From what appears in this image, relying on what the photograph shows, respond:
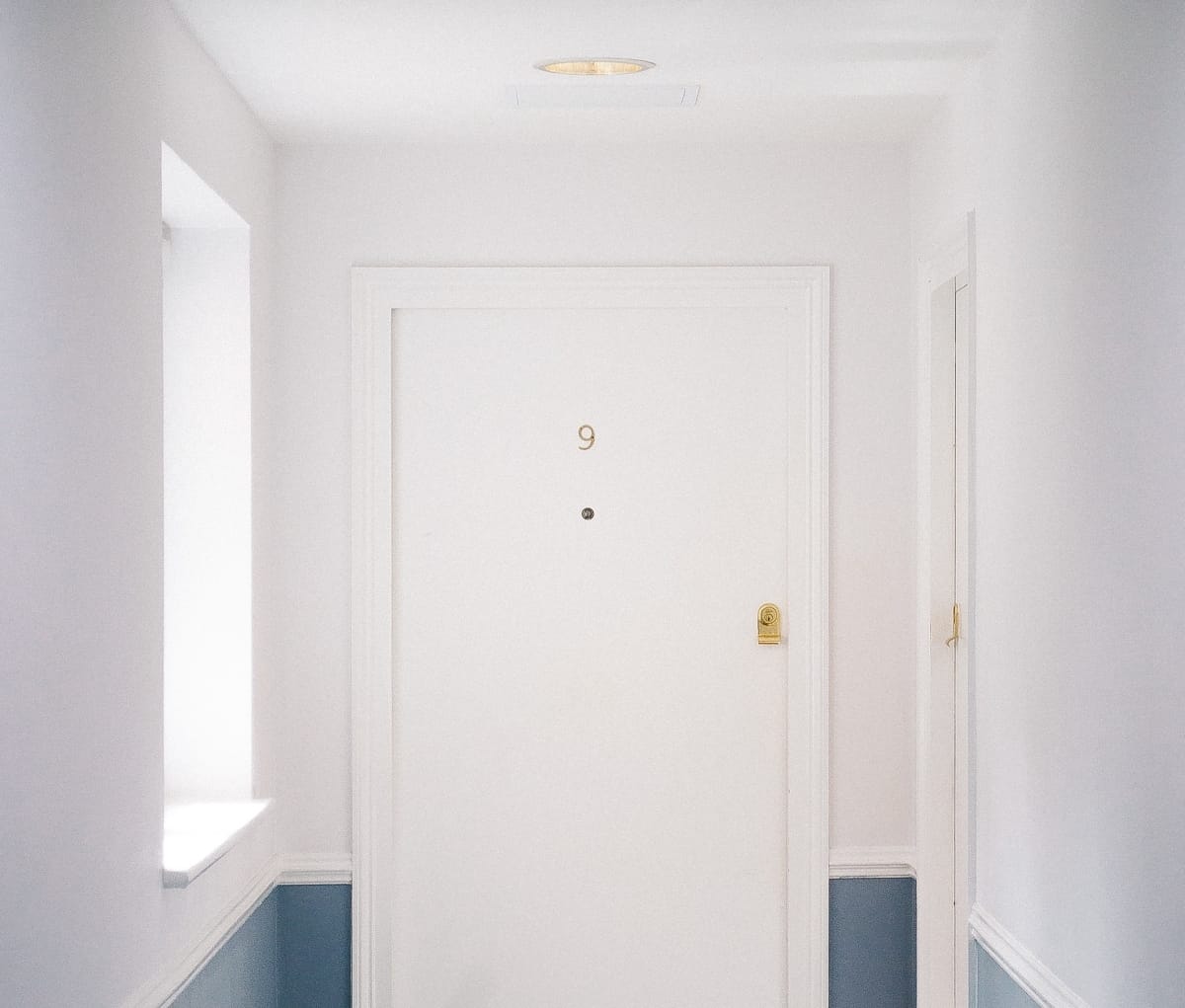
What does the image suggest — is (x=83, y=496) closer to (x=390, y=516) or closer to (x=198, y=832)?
(x=198, y=832)

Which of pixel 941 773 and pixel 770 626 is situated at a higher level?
pixel 770 626

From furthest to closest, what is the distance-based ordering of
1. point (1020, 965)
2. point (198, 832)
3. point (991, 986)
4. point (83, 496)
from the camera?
point (198, 832)
point (991, 986)
point (1020, 965)
point (83, 496)

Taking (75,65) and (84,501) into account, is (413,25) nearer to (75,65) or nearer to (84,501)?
(75,65)

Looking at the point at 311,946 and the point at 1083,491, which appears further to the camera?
the point at 311,946

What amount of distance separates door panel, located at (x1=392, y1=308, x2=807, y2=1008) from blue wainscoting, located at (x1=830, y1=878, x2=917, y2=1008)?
0.44 feet

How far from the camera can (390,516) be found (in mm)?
2932

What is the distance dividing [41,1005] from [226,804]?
1.06 m

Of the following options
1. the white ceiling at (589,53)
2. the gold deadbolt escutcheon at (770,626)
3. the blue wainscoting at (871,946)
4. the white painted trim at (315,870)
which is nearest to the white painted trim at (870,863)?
the blue wainscoting at (871,946)

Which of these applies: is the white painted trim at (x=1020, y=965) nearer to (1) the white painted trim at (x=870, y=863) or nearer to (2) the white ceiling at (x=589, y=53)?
(1) the white painted trim at (x=870, y=863)

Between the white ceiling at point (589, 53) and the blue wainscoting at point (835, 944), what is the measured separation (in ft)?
5.71

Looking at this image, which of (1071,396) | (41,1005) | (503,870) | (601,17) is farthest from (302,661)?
(1071,396)

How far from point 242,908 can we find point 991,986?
4.80 ft

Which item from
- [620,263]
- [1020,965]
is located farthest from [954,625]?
[620,263]

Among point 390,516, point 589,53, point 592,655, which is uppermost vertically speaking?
point 589,53
